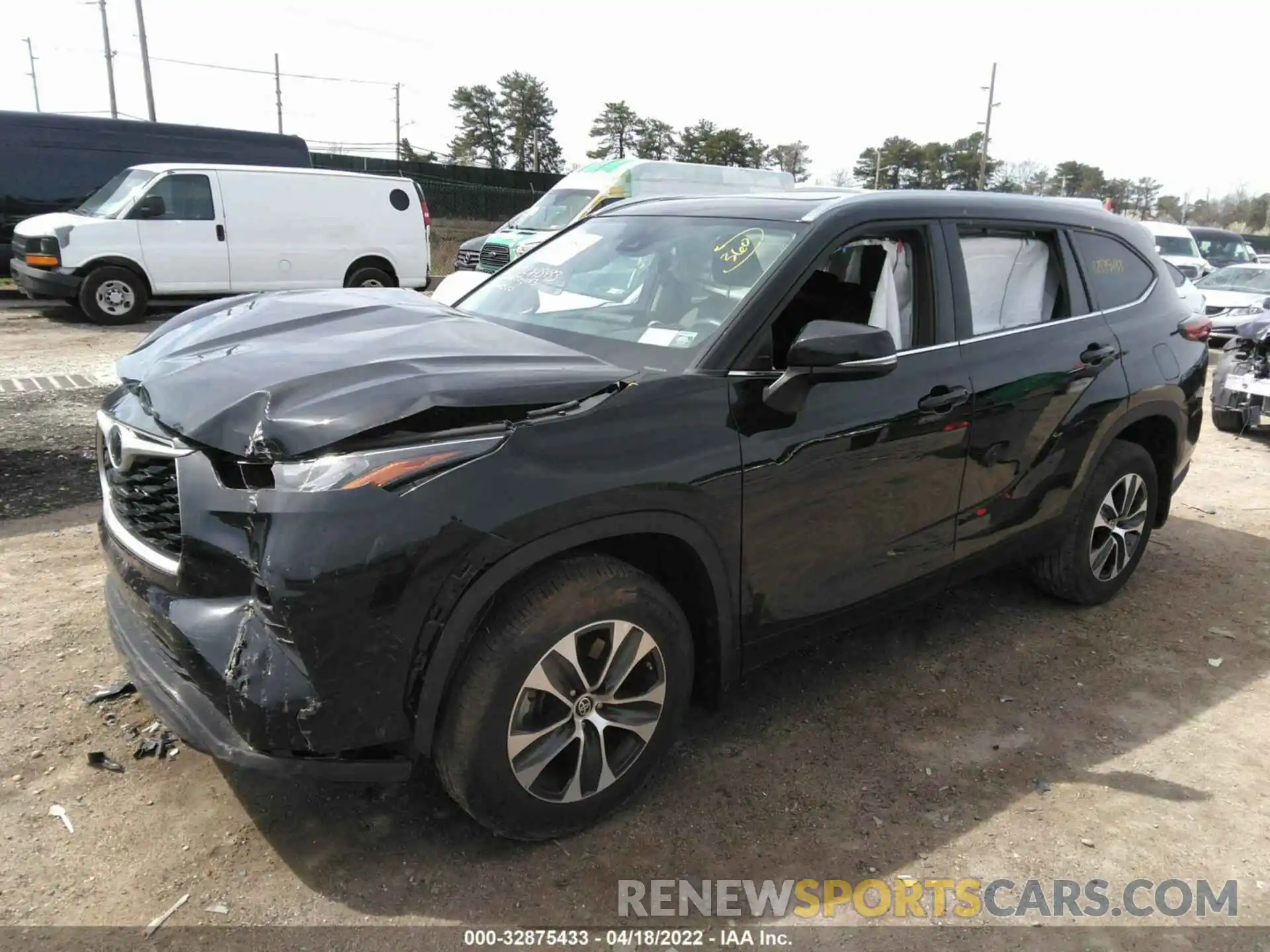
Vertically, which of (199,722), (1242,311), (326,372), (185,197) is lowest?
(199,722)

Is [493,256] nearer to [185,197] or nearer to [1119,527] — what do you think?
[185,197]

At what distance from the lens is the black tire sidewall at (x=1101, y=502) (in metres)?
4.08

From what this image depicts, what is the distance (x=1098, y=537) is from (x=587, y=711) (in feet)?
9.55

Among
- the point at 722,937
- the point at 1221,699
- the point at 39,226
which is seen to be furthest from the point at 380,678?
the point at 39,226

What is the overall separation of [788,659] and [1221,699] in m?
1.76

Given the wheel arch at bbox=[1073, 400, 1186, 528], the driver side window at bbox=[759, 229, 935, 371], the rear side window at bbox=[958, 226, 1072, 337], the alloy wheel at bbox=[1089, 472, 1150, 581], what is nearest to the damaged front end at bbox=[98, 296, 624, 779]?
the driver side window at bbox=[759, 229, 935, 371]

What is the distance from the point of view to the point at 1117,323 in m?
4.04

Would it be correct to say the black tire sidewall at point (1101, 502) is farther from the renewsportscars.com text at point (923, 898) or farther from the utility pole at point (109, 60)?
the utility pole at point (109, 60)

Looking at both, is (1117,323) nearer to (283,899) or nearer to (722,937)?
(722,937)

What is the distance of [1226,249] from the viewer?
24375 millimetres

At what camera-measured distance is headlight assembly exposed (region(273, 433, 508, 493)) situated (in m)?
2.09

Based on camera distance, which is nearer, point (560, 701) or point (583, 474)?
point (583, 474)

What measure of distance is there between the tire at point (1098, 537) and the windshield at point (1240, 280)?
521 inches

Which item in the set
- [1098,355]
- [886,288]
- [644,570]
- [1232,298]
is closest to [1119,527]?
[1098,355]
